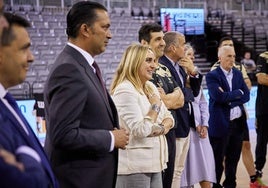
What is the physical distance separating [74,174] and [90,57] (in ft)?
1.72

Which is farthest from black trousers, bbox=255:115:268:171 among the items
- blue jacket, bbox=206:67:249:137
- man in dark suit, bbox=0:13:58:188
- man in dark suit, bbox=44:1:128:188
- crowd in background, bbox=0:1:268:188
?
man in dark suit, bbox=0:13:58:188

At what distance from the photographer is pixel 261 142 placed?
5.54 metres

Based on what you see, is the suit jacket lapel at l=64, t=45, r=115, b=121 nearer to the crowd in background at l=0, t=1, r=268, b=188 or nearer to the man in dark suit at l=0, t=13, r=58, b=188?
the crowd in background at l=0, t=1, r=268, b=188

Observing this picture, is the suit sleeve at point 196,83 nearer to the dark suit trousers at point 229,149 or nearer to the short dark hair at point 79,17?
the dark suit trousers at point 229,149

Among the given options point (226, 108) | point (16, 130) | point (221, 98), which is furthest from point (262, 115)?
point (16, 130)

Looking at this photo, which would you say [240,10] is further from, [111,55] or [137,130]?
[137,130]

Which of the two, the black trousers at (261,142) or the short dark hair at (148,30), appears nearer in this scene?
the short dark hair at (148,30)

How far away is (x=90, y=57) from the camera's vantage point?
93.0 inches

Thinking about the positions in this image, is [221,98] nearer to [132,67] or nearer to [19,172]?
[132,67]

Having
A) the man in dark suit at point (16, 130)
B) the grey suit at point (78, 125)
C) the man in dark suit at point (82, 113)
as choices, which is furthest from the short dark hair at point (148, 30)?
the man in dark suit at point (16, 130)

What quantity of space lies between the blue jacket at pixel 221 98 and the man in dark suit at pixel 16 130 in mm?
3202

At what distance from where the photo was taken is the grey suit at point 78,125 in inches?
84.4

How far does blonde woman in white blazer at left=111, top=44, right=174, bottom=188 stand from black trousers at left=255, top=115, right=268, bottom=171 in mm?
2634

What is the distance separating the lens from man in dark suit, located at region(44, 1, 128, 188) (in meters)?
2.15
